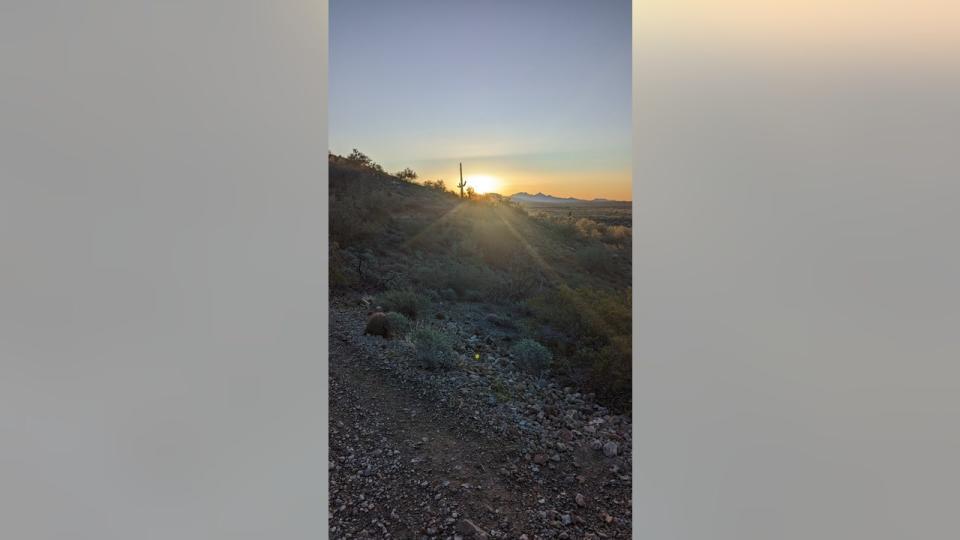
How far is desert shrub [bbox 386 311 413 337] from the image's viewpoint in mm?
3369

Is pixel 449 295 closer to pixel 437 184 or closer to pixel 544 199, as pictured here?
pixel 437 184

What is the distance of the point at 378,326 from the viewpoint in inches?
132

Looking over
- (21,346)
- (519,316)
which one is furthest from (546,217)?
(21,346)

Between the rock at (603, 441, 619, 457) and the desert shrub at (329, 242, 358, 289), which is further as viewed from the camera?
the desert shrub at (329, 242, 358, 289)

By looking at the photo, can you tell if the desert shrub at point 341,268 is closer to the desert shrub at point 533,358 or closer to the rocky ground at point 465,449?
the rocky ground at point 465,449

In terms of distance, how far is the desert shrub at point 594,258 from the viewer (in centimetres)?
381

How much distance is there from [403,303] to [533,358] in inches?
41.0

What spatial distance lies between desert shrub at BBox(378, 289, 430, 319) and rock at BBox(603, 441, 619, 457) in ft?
5.21

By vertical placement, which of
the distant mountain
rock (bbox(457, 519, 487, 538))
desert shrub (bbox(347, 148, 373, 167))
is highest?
desert shrub (bbox(347, 148, 373, 167))

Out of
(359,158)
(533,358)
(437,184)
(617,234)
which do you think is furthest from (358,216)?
(617,234)

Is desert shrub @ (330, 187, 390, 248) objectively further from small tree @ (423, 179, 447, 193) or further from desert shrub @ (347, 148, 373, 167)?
small tree @ (423, 179, 447, 193)

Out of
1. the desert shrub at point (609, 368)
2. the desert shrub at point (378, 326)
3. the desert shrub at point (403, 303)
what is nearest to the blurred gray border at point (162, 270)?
the desert shrub at point (378, 326)

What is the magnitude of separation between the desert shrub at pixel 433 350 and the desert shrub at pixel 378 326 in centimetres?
22

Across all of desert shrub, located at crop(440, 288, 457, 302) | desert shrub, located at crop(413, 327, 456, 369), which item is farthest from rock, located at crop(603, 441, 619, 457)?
desert shrub, located at crop(440, 288, 457, 302)
